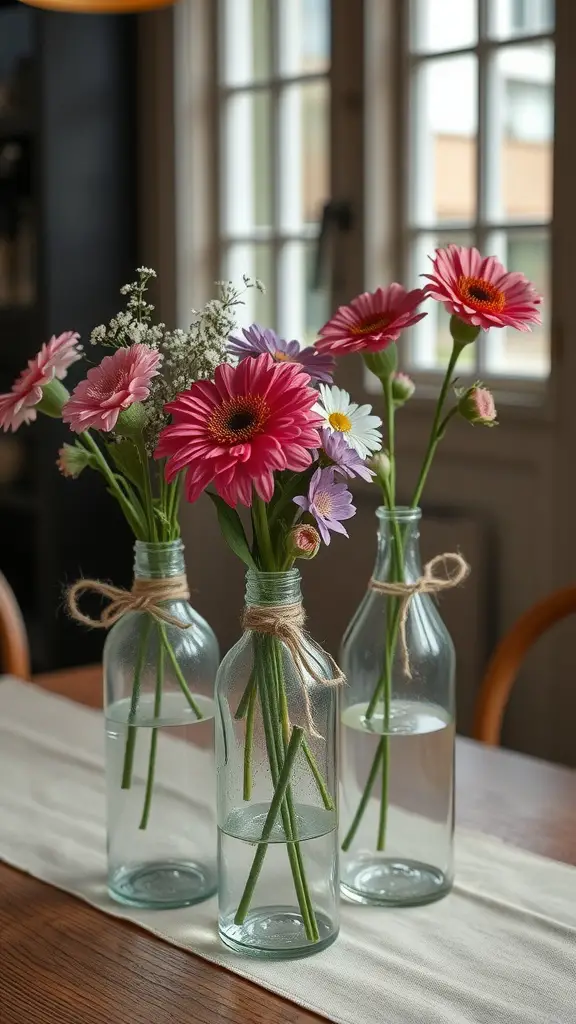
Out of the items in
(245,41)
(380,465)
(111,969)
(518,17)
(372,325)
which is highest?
(245,41)

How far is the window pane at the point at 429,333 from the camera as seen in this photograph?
9.53 ft

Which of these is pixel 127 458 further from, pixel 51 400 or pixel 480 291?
pixel 480 291

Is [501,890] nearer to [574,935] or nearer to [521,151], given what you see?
[574,935]

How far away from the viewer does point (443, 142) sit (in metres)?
2.89

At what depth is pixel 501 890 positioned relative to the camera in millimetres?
1023

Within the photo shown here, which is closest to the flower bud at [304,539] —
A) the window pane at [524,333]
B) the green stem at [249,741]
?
the green stem at [249,741]

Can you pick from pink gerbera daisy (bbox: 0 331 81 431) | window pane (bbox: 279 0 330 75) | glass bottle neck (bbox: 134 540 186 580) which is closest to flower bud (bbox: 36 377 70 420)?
pink gerbera daisy (bbox: 0 331 81 431)

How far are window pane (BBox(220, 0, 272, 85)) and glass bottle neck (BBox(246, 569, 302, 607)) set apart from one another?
2.69m

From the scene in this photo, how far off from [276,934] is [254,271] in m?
2.70

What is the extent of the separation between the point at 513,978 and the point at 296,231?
8.51ft

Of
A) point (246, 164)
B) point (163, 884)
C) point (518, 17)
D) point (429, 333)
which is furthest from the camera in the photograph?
point (246, 164)

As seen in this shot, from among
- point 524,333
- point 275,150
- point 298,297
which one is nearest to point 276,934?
point 524,333

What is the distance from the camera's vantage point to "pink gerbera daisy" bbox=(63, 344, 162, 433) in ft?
2.70

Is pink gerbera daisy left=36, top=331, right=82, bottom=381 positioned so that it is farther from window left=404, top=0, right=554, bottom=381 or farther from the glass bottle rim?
window left=404, top=0, right=554, bottom=381
